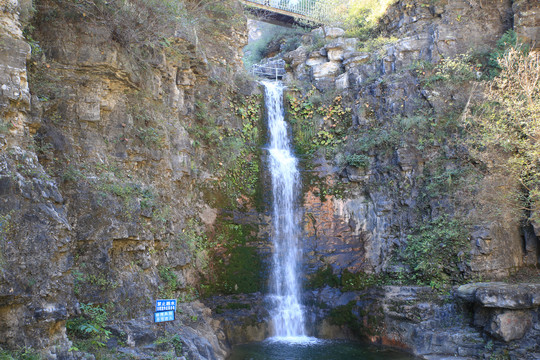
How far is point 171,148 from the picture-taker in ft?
39.4

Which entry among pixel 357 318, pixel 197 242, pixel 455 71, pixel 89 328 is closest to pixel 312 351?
pixel 357 318

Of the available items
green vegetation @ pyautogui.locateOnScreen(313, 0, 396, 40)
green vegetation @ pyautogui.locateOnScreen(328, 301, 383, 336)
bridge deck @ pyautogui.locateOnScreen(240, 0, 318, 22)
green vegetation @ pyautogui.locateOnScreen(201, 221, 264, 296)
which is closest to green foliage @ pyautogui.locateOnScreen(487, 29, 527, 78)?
green vegetation @ pyautogui.locateOnScreen(313, 0, 396, 40)

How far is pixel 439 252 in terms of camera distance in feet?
41.5

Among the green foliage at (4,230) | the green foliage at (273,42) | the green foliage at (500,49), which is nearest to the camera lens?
the green foliage at (4,230)

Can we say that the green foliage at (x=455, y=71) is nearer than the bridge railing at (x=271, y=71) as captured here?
Yes

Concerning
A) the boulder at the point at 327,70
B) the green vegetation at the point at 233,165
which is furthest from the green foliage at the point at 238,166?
the boulder at the point at 327,70

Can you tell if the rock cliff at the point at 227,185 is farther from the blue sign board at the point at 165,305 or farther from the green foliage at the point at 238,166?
the blue sign board at the point at 165,305

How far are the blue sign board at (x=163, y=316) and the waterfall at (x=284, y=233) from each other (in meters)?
5.12

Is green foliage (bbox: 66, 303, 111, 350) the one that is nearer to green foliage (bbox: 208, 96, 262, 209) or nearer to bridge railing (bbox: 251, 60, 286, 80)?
green foliage (bbox: 208, 96, 262, 209)

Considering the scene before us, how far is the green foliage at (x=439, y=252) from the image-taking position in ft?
40.1

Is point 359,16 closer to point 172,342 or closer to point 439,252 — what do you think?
point 439,252

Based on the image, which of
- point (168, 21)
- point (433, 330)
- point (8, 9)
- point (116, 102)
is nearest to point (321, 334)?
point (433, 330)

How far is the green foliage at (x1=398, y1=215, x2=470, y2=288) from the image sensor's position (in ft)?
40.1

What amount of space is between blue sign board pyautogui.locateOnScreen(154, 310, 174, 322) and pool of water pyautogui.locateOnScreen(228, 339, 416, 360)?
129 inches
